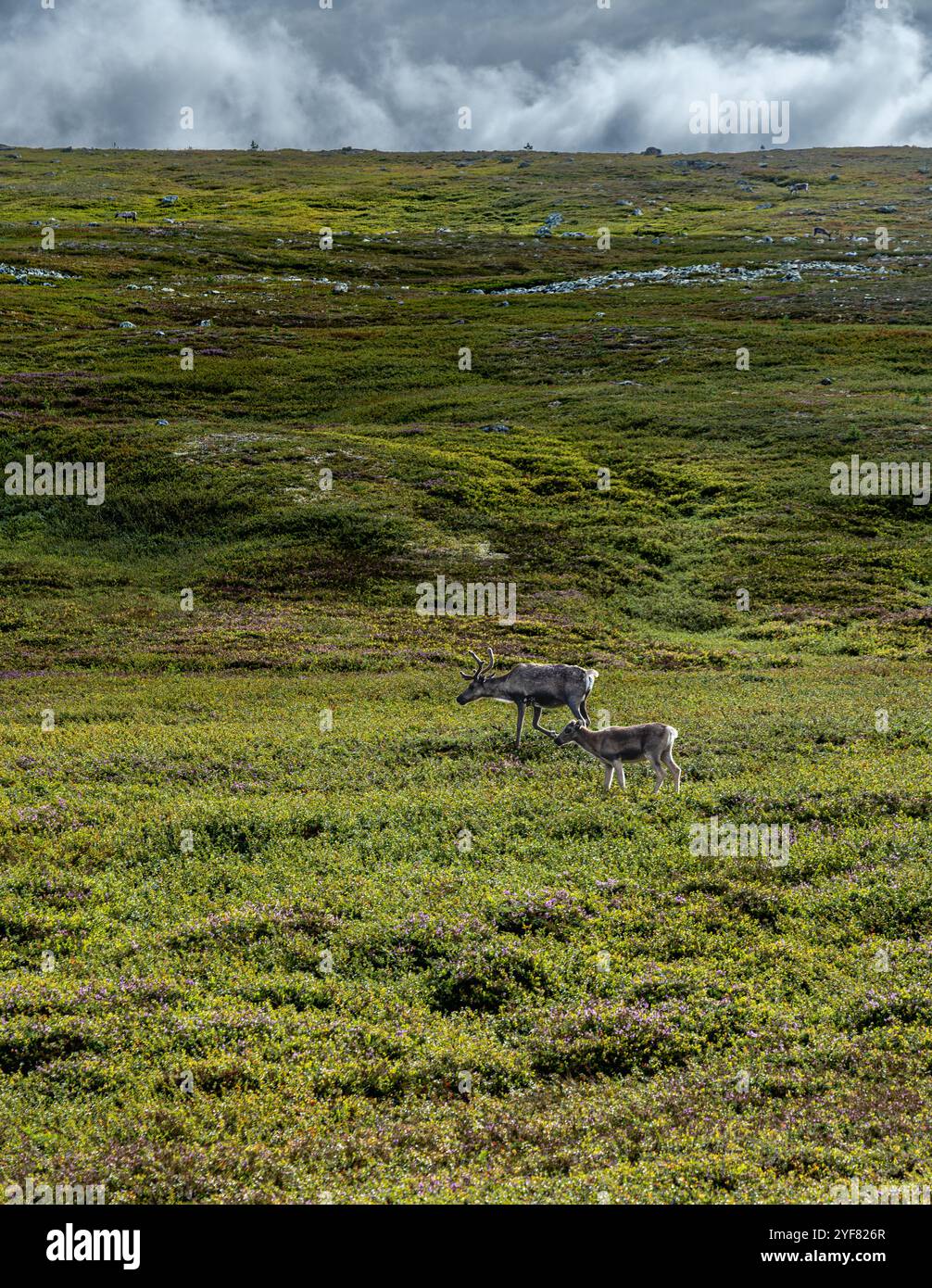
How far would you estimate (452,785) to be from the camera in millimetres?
19750

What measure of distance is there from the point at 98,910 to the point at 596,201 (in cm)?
21250

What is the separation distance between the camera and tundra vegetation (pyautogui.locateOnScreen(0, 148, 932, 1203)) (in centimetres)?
907

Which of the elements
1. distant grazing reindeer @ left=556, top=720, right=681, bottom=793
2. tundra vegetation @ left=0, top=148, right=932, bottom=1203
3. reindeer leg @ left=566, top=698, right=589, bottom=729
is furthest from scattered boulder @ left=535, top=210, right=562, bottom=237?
distant grazing reindeer @ left=556, top=720, right=681, bottom=793

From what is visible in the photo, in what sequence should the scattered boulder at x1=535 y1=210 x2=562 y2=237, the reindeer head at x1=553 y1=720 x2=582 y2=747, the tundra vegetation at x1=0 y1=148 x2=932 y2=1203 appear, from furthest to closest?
1. the scattered boulder at x1=535 y1=210 x2=562 y2=237
2. the reindeer head at x1=553 y1=720 x2=582 y2=747
3. the tundra vegetation at x1=0 y1=148 x2=932 y2=1203

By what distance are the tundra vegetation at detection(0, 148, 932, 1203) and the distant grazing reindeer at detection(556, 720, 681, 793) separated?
2.50ft

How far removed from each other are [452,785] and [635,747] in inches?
162

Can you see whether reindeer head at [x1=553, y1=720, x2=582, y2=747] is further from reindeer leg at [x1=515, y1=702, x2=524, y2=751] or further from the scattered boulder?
the scattered boulder

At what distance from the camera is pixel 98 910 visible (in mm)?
13438

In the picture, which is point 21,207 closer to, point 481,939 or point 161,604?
point 161,604

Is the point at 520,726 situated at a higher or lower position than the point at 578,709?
lower

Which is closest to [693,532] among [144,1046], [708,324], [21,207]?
[144,1046]

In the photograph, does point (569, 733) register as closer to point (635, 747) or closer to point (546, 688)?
point (635, 747)

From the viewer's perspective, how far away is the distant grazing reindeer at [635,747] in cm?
1867

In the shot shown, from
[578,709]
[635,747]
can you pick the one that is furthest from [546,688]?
[635,747]
